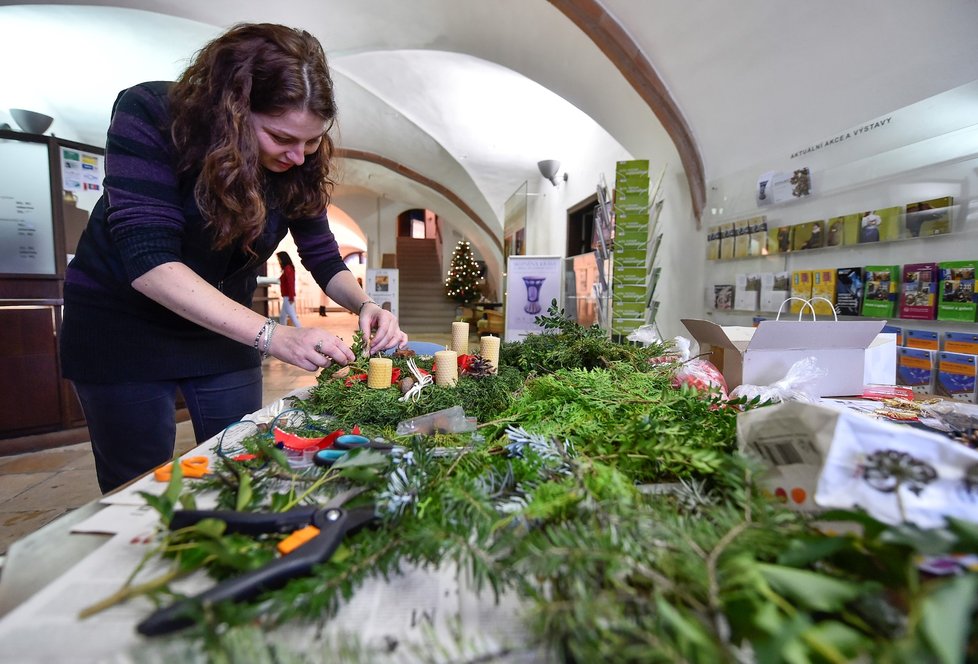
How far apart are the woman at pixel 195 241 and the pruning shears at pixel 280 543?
1.73ft

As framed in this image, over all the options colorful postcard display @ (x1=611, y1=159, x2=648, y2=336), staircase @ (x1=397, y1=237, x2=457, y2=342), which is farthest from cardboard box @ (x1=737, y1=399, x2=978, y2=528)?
staircase @ (x1=397, y1=237, x2=457, y2=342)

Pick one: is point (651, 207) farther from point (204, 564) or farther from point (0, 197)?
point (0, 197)

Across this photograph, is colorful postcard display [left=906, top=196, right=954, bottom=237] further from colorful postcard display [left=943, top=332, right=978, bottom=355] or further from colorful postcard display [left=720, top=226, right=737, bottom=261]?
colorful postcard display [left=720, top=226, right=737, bottom=261]

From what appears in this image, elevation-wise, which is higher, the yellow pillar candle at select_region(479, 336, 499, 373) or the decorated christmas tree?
the decorated christmas tree

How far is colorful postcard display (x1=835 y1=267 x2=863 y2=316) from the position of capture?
6.88 ft

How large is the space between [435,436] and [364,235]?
15894 millimetres

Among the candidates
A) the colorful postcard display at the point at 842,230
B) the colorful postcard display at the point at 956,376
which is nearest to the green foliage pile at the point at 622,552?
the colorful postcard display at the point at 956,376

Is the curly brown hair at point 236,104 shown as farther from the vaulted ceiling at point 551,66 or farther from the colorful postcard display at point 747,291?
the colorful postcard display at point 747,291

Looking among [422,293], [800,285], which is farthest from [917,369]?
[422,293]

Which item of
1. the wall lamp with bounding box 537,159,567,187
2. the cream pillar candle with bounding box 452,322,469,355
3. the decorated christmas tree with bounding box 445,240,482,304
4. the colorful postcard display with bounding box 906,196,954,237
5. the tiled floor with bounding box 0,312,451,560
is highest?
the wall lamp with bounding box 537,159,567,187

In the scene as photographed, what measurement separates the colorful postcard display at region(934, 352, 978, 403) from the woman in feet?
7.00

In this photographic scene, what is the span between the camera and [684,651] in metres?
0.26

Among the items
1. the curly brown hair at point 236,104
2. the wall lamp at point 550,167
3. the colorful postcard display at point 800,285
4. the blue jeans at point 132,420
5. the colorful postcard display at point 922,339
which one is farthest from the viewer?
the wall lamp at point 550,167

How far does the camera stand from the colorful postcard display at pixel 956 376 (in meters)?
1.65
